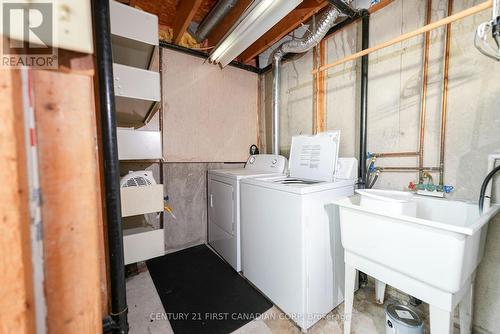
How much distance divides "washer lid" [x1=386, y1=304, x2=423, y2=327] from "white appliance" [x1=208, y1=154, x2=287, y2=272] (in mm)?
1254

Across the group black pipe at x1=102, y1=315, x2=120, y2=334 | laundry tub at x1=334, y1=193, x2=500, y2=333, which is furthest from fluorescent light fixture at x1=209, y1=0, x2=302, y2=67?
black pipe at x1=102, y1=315, x2=120, y2=334

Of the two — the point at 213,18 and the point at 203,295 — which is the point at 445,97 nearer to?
the point at 213,18

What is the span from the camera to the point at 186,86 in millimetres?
2555

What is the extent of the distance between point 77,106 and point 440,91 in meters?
2.08

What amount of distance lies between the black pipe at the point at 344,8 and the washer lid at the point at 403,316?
2288 mm

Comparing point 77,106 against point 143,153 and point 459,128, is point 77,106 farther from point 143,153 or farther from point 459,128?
point 459,128

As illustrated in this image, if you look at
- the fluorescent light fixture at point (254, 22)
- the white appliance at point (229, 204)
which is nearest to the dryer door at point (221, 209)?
the white appliance at point (229, 204)

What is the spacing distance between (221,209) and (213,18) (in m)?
2.04

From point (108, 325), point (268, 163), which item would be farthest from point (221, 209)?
point (108, 325)

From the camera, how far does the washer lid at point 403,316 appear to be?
119cm

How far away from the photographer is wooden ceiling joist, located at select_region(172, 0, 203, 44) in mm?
1871

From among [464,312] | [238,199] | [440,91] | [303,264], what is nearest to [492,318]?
[464,312]

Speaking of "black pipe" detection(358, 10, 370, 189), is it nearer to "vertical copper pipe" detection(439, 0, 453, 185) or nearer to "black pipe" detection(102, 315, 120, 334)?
"vertical copper pipe" detection(439, 0, 453, 185)

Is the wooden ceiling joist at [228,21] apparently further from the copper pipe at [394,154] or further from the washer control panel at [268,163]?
the copper pipe at [394,154]
